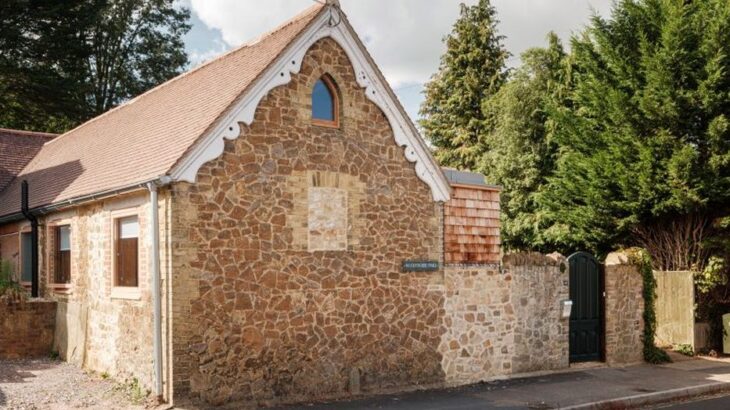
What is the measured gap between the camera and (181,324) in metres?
10.9

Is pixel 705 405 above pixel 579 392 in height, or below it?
below

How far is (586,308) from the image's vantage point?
16.5 m

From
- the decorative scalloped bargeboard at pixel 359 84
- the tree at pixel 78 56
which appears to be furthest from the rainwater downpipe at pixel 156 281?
the tree at pixel 78 56

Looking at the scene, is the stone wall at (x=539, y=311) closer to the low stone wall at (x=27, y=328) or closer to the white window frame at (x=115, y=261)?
the white window frame at (x=115, y=261)

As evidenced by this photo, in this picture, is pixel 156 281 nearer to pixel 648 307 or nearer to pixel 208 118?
pixel 208 118

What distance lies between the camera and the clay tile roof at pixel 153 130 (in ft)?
39.4

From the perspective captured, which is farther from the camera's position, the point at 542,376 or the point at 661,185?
the point at 661,185

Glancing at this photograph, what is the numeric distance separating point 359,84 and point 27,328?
8.92m

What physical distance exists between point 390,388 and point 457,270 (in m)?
2.75

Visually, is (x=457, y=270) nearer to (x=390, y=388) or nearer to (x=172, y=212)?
(x=390, y=388)

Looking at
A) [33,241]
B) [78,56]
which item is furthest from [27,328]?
[78,56]

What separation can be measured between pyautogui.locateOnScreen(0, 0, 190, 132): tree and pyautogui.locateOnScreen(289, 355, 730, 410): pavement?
2529cm

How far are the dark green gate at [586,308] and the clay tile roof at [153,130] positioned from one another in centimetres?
839

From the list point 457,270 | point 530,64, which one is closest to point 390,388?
point 457,270
